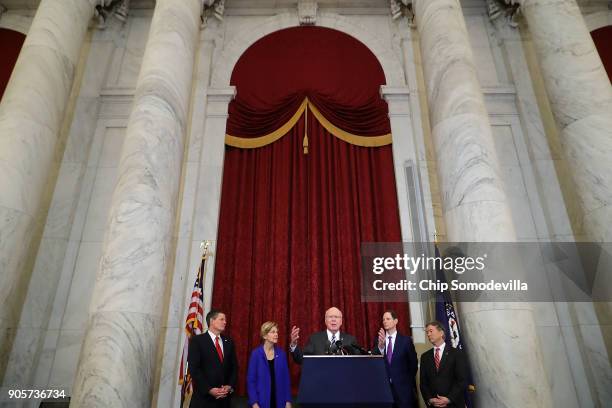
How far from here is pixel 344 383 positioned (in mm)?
2516

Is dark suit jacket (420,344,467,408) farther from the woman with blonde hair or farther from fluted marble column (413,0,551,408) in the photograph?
the woman with blonde hair

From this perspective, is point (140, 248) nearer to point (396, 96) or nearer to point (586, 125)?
point (396, 96)

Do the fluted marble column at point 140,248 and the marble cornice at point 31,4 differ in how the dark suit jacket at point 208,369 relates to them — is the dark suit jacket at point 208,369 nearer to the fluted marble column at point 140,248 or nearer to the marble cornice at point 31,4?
the fluted marble column at point 140,248

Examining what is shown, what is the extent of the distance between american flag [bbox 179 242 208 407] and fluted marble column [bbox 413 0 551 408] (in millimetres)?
2690

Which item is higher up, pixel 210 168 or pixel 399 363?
pixel 210 168

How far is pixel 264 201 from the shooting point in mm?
6473

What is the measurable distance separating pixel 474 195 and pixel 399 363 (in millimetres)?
1760

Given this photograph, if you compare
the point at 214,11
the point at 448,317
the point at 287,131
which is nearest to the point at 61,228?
the point at 287,131

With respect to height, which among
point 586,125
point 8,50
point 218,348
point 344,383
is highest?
point 8,50

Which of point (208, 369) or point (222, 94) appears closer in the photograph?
point (208, 369)

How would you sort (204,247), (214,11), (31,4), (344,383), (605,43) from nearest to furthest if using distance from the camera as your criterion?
(344,383) < (204,247) < (605,43) < (214,11) < (31,4)

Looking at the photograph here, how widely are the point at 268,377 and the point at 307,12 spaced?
605 cm

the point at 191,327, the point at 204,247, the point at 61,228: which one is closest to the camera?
the point at 191,327

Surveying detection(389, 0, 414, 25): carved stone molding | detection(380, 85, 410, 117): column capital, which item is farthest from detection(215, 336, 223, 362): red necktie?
detection(389, 0, 414, 25): carved stone molding
